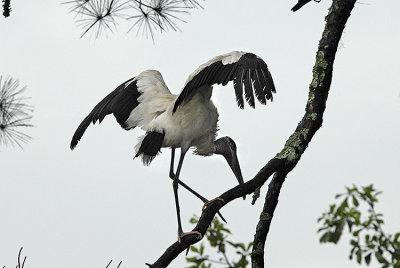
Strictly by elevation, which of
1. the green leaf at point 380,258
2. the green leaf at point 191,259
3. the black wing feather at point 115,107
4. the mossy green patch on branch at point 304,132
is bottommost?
the green leaf at point 380,258

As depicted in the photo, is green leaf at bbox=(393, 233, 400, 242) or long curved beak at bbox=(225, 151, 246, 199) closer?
green leaf at bbox=(393, 233, 400, 242)

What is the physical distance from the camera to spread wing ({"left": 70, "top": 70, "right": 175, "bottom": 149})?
14.4 ft

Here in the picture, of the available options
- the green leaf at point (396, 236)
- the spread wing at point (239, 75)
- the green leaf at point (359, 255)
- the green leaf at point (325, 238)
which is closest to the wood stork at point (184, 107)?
the spread wing at point (239, 75)

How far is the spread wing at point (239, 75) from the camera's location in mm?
3273

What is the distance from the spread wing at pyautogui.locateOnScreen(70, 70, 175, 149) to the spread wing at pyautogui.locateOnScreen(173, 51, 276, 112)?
672 mm

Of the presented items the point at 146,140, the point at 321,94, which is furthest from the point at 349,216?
the point at 146,140

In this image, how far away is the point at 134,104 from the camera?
454 cm

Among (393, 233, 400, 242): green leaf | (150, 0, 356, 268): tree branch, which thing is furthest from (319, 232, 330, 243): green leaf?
(150, 0, 356, 268): tree branch

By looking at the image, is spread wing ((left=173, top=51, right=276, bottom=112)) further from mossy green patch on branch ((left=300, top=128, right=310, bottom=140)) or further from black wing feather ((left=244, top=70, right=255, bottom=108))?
mossy green patch on branch ((left=300, top=128, right=310, bottom=140))

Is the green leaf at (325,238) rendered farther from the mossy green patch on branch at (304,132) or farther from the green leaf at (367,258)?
the mossy green patch on branch at (304,132)

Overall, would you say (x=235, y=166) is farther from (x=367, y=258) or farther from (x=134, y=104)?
(x=367, y=258)

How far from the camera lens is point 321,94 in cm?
331

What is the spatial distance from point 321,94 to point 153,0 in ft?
4.53

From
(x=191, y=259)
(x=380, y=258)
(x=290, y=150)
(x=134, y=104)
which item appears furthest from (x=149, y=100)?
(x=380, y=258)
